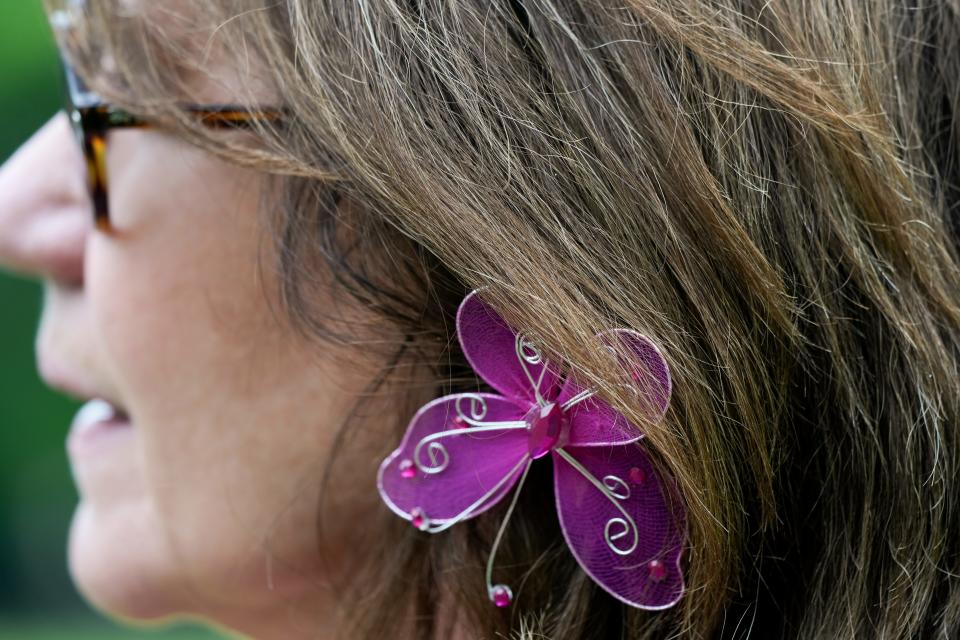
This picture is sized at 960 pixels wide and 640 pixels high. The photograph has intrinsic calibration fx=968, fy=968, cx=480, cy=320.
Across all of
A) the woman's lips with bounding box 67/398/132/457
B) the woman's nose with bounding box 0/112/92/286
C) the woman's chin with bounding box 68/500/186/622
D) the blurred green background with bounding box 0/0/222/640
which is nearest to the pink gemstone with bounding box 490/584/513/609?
the woman's chin with bounding box 68/500/186/622

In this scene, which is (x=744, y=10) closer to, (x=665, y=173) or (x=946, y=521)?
(x=665, y=173)

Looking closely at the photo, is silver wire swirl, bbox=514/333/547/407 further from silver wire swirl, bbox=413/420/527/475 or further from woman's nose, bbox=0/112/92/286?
woman's nose, bbox=0/112/92/286

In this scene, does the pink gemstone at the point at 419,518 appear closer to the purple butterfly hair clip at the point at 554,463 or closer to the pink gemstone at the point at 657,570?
the purple butterfly hair clip at the point at 554,463

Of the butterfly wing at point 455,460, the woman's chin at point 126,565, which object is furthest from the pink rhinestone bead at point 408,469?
Result: the woman's chin at point 126,565

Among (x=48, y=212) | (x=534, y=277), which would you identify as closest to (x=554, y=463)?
(x=534, y=277)

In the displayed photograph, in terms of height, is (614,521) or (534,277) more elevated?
(534,277)

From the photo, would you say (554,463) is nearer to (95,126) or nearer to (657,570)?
→ (657,570)
